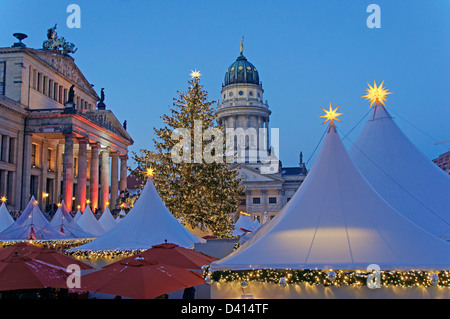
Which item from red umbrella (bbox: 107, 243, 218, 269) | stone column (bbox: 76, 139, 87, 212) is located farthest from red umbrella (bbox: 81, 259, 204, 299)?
stone column (bbox: 76, 139, 87, 212)

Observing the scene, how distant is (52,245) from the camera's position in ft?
85.1

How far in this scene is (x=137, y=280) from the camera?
9375mm

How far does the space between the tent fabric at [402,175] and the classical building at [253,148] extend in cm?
7216

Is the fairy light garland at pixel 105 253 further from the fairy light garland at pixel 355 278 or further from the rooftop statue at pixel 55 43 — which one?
the rooftop statue at pixel 55 43

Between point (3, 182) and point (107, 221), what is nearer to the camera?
point (107, 221)

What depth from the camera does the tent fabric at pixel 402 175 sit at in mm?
15070

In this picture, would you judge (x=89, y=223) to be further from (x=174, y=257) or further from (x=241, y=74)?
(x=241, y=74)

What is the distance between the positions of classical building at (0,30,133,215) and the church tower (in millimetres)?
47722

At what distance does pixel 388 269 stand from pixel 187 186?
59.1 feet

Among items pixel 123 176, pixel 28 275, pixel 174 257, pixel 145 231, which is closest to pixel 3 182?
pixel 123 176

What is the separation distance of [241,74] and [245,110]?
928 centimetres

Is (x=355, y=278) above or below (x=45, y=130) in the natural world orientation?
below

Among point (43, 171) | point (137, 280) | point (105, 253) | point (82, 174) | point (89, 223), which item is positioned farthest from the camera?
point (43, 171)
